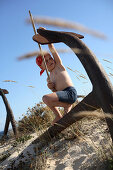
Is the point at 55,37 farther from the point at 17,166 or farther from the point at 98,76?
the point at 17,166

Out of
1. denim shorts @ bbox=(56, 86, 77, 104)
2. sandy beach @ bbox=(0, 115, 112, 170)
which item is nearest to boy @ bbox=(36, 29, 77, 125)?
denim shorts @ bbox=(56, 86, 77, 104)

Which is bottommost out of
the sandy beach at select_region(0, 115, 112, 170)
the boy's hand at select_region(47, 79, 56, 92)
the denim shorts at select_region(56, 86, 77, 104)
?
the sandy beach at select_region(0, 115, 112, 170)

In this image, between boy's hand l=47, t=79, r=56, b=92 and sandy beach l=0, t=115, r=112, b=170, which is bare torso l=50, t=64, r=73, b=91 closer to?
boy's hand l=47, t=79, r=56, b=92

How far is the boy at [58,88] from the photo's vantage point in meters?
2.64

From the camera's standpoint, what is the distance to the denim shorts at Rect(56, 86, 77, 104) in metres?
2.65

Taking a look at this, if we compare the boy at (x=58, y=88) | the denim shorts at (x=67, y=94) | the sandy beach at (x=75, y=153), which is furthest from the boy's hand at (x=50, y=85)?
the sandy beach at (x=75, y=153)

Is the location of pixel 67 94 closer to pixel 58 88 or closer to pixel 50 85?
pixel 58 88

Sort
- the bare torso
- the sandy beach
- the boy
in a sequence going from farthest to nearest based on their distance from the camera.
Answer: the bare torso
the boy
the sandy beach

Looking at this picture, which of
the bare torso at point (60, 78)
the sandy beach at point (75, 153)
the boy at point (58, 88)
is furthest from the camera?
the bare torso at point (60, 78)

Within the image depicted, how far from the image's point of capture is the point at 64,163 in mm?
2271

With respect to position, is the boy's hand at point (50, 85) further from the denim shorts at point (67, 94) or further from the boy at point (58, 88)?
the denim shorts at point (67, 94)

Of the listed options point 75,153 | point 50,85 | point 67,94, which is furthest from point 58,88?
point 75,153

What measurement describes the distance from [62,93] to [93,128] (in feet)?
3.23

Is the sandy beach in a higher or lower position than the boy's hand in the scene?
lower
